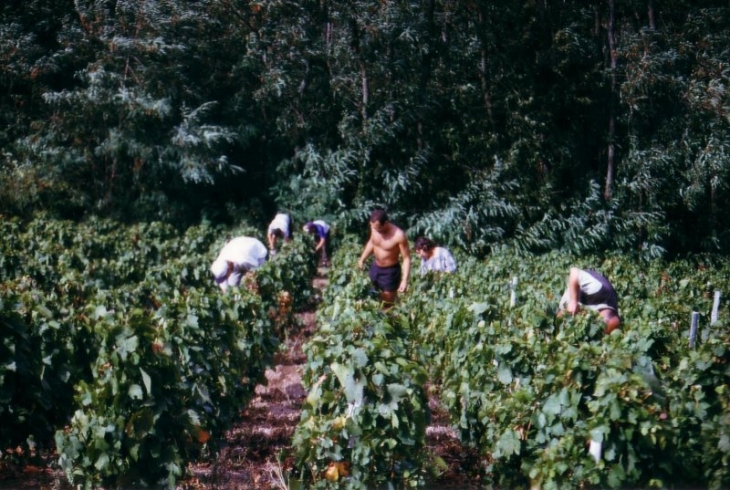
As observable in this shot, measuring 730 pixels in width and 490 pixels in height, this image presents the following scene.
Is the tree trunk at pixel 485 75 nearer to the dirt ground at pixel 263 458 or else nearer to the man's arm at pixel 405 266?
the man's arm at pixel 405 266

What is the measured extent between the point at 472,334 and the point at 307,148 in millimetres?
15215

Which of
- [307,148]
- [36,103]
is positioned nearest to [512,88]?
[307,148]

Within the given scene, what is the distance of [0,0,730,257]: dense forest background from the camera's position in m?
19.5

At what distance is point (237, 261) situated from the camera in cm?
945

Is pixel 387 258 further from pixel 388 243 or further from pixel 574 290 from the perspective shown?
pixel 574 290

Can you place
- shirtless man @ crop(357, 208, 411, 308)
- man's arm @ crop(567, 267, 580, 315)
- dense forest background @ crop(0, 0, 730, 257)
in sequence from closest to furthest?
man's arm @ crop(567, 267, 580, 315), shirtless man @ crop(357, 208, 411, 308), dense forest background @ crop(0, 0, 730, 257)

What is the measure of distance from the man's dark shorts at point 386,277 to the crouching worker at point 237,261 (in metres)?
1.33

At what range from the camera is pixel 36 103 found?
861 inches

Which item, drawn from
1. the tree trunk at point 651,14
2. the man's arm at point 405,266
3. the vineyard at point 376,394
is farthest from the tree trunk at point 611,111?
the vineyard at point 376,394

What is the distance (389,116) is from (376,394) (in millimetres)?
15914

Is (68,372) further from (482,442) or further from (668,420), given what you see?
(668,420)

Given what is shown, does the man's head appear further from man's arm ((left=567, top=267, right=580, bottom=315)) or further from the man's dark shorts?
the man's dark shorts

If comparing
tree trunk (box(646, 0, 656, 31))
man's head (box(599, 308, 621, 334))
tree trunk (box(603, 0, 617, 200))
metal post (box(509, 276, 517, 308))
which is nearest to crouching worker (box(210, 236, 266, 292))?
metal post (box(509, 276, 517, 308))

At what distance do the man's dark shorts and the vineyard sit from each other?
220cm
